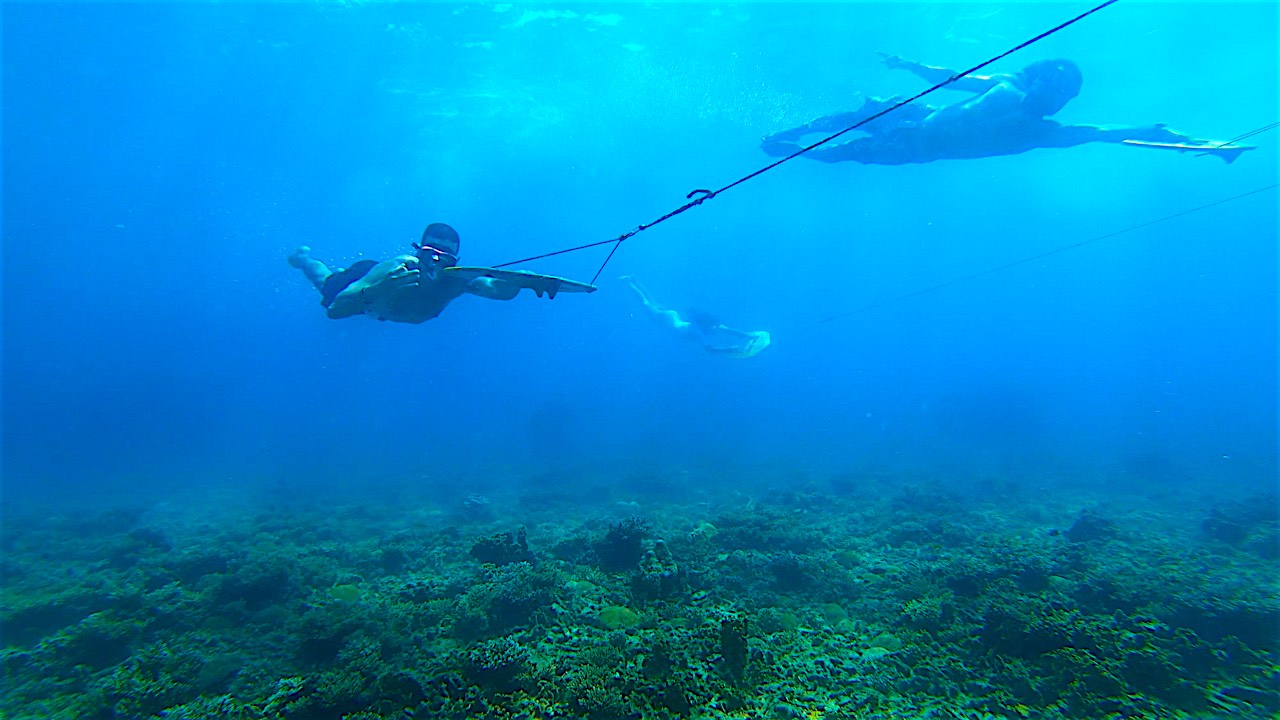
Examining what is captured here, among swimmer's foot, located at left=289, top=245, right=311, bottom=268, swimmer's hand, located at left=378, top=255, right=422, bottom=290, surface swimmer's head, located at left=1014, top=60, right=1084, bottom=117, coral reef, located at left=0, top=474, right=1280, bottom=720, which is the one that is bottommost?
coral reef, located at left=0, top=474, right=1280, bottom=720

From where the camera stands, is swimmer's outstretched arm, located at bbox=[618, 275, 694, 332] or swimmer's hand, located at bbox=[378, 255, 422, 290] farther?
swimmer's outstretched arm, located at bbox=[618, 275, 694, 332]

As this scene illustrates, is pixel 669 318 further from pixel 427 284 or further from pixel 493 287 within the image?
pixel 427 284

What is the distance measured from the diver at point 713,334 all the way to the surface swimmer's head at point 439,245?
15793mm

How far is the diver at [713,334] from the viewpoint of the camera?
22.0 metres

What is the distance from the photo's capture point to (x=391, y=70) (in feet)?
108

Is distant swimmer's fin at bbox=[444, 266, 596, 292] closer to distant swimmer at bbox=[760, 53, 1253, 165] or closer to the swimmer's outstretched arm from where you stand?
distant swimmer at bbox=[760, 53, 1253, 165]

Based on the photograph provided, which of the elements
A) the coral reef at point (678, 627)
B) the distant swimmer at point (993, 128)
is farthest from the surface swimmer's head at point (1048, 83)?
the coral reef at point (678, 627)

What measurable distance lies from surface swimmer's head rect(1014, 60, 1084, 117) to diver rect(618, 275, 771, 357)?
1149 cm

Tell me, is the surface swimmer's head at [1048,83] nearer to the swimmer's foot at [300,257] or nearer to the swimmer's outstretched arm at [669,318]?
the swimmer's outstretched arm at [669,318]

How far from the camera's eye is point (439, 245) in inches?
306

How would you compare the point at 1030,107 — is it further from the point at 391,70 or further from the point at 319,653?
the point at 391,70

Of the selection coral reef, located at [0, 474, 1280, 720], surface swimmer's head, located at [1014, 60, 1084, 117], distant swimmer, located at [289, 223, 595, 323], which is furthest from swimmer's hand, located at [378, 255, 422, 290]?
surface swimmer's head, located at [1014, 60, 1084, 117]

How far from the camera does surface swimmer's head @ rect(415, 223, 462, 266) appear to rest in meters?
7.30

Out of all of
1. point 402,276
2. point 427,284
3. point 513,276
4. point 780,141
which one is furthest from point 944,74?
point 402,276
